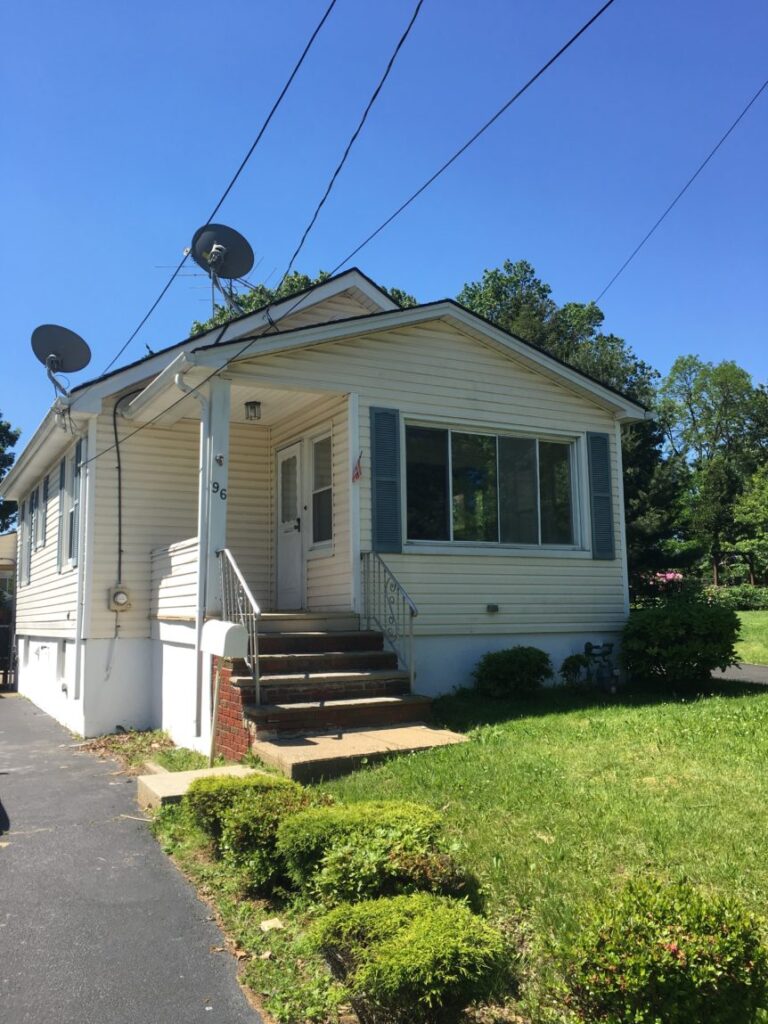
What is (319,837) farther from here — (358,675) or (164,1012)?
(358,675)

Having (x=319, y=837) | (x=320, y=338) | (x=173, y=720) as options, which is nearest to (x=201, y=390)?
(x=320, y=338)

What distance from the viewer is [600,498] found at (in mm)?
10953

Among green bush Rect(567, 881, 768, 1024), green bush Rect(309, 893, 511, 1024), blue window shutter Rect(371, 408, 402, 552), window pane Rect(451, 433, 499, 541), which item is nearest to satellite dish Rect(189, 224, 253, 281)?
blue window shutter Rect(371, 408, 402, 552)

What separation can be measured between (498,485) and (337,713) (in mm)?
4129

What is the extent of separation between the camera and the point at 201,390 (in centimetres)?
→ 902

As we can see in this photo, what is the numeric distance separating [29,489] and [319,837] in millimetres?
14959

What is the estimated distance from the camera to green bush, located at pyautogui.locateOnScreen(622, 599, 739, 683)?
30.5 feet

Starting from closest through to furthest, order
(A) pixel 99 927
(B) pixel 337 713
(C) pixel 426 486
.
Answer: (A) pixel 99 927 → (B) pixel 337 713 → (C) pixel 426 486

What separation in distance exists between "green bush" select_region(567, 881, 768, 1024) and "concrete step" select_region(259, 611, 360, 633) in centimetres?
610

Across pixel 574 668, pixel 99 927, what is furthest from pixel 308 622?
pixel 99 927

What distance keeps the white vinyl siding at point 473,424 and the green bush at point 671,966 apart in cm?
662

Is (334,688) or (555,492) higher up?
(555,492)

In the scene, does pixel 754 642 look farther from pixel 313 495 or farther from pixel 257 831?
pixel 257 831

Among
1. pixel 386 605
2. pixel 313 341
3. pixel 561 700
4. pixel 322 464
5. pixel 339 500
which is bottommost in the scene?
pixel 561 700
